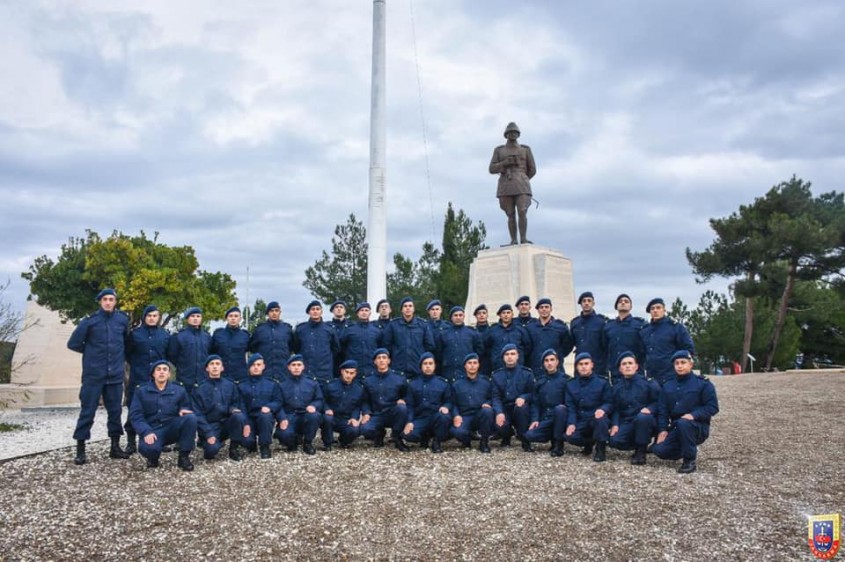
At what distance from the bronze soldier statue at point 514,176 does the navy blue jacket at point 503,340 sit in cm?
588

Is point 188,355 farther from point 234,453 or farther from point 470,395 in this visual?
point 470,395

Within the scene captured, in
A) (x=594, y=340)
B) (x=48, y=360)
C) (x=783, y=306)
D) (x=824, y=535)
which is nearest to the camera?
(x=824, y=535)

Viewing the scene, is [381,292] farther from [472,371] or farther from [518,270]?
[472,371]

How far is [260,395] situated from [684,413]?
182 inches

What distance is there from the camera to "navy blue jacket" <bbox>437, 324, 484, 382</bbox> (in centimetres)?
902

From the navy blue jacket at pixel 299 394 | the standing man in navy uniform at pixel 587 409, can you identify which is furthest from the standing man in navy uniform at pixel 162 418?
the standing man in navy uniform at pixel 587 409

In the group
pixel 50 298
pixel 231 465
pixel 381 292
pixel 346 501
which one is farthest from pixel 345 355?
pixel 50 298

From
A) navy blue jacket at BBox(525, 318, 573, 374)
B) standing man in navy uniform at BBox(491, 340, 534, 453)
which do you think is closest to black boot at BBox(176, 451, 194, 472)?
standing man in navy uniform at BBox(491, 340, 534, 453)

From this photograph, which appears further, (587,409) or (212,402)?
(587,409)

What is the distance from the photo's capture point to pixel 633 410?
754 cm

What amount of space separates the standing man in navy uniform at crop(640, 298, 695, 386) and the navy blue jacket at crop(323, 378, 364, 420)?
345cm

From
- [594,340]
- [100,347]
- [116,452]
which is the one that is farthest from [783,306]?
[100,347]

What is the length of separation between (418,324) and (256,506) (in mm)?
4004

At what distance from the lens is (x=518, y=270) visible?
14.5 meters
